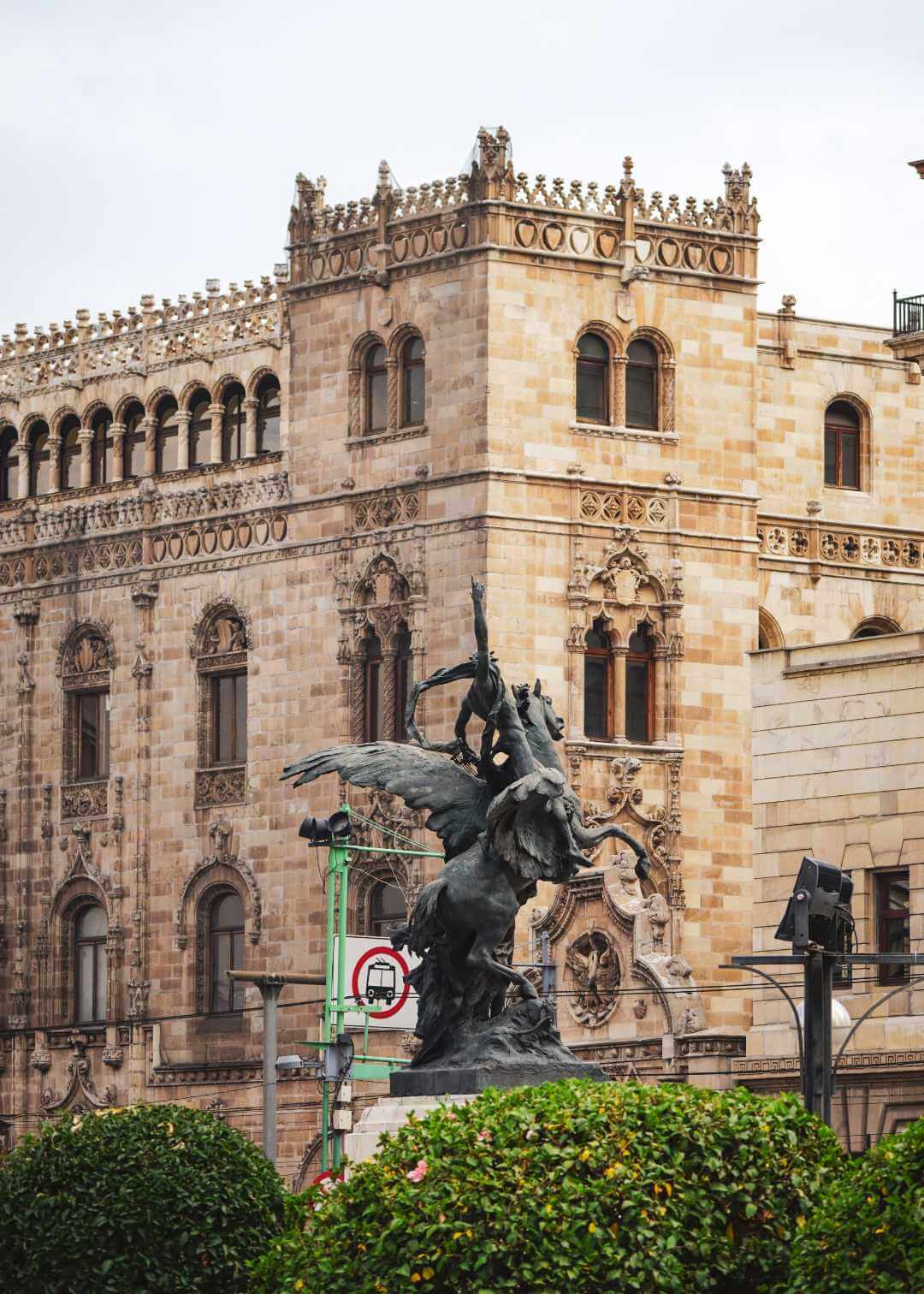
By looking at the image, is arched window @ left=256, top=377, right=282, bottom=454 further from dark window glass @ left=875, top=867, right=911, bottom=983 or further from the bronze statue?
the bronze statue

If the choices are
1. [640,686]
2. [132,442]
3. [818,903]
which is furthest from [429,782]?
[132,442]

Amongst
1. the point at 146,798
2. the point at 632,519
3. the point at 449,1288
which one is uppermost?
the point at 632,519

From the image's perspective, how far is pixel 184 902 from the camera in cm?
Result: 7612

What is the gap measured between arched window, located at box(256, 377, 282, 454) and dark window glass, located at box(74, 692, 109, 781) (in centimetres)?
687

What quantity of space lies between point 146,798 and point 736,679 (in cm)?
1299

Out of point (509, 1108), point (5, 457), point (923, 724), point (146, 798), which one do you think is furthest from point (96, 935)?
point (509, 1108)

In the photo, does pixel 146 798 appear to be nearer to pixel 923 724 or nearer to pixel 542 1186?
pixel 923 724

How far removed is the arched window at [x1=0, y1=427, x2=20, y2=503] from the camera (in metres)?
82.9

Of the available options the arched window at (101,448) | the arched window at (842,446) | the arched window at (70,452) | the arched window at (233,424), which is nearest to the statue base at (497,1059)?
the arched window at (842,446)

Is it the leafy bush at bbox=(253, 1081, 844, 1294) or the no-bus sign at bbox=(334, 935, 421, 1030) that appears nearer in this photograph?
the leafy bush at bbox=(253, 1081, 844, 1294)

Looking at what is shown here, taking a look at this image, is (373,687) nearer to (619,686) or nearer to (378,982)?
(619,686)

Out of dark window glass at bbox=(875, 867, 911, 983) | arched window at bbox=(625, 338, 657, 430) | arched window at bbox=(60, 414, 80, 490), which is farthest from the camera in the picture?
arched window at bbox=(60, 414, 80, 490)

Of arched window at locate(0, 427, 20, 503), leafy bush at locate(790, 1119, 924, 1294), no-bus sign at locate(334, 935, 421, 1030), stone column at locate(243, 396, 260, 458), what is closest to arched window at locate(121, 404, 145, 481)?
arched window at locate(0, 427, 20, 503)

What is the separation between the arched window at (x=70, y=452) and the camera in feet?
267
